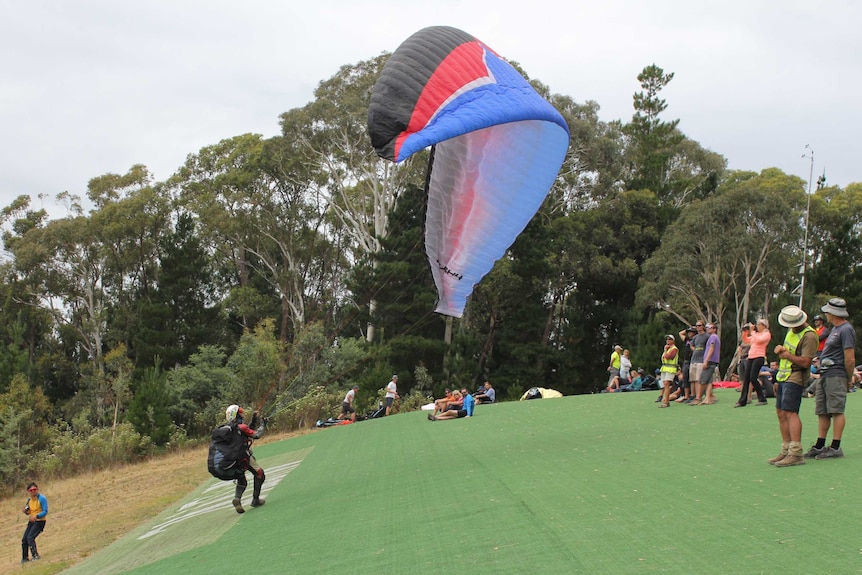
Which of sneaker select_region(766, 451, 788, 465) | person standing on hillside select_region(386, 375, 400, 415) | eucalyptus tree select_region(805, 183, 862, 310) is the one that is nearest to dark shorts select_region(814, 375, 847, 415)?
sneaker select_region(766, 451, 788, 465)

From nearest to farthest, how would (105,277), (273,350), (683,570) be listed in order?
(683,570)
(273,350)
(105,277)

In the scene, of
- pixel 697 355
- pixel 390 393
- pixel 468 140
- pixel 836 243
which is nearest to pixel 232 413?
pixel 468 140

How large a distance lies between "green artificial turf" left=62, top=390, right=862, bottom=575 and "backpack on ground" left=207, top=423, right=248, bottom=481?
57 cm

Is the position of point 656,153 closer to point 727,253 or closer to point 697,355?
point 727,253

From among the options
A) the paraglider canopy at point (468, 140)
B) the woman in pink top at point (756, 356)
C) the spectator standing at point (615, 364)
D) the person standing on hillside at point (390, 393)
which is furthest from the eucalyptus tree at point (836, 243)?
the paraglider canopy at point (468, 140)

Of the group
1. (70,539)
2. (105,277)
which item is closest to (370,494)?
(70,539)

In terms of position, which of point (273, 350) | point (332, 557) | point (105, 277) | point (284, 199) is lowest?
point (332, 557)

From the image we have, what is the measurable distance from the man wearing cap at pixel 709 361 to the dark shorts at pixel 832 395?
493 centimetres

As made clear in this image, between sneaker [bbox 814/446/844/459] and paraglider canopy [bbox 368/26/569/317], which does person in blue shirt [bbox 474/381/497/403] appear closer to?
paraglider canopy [bbox 368/26/569/317]

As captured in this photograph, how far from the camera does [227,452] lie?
8.82 m

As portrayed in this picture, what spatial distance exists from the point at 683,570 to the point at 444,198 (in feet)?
20.2

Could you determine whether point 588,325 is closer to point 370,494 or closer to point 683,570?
point 370,494

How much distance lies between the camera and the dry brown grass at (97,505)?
1172 centimetres

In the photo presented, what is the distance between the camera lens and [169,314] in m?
42.0
